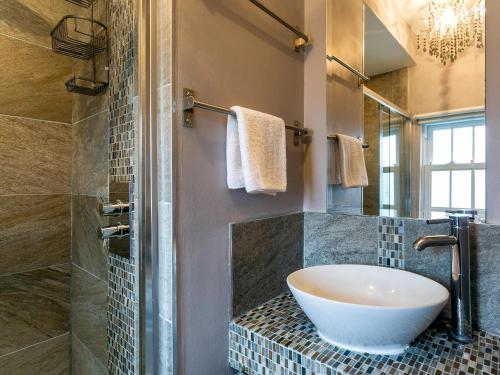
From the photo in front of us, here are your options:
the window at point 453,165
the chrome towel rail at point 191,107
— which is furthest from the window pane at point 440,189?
the chrome towel rail at point 191,107

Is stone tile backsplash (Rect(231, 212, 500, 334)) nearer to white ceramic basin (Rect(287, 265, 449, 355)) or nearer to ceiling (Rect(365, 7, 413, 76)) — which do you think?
white ceramic basin (Rect(287, 265, 449, 355))

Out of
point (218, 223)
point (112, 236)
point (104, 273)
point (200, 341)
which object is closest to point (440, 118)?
point (218, 223)

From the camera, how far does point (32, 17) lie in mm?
1394

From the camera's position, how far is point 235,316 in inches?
38.8

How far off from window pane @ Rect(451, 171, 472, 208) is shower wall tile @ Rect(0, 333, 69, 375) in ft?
6.15

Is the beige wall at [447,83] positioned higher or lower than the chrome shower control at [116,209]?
higher

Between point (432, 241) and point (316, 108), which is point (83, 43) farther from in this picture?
point (432, 241)

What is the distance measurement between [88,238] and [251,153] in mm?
952

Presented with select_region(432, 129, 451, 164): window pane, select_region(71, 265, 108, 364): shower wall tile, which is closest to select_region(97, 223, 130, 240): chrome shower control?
select_region(71, 265, 108, 364): shower wall tile

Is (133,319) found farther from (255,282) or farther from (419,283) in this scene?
(419,283)

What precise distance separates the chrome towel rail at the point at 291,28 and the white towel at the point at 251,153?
388 mm

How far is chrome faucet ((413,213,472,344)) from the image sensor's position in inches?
32.8

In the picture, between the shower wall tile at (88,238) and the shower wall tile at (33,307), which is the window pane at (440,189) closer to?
the shower wall tile at (88,238)

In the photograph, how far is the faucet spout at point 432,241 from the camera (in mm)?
816
